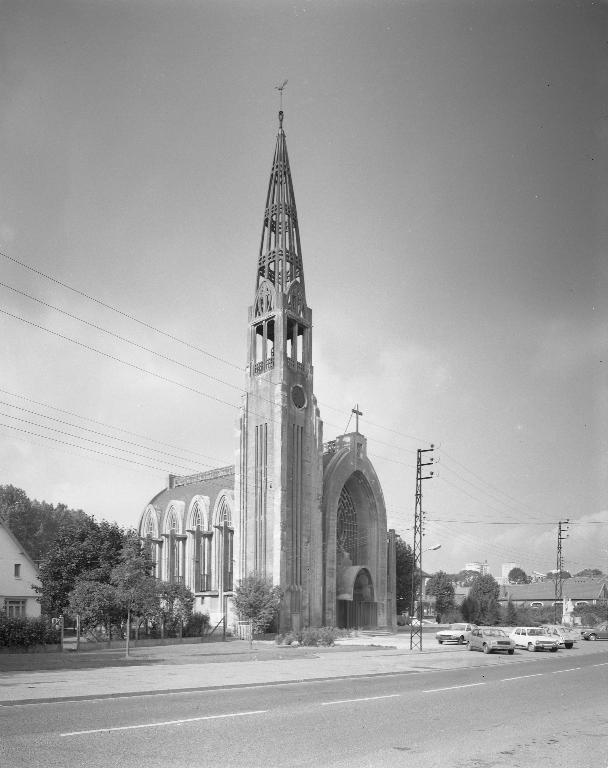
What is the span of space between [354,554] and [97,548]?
2692cm

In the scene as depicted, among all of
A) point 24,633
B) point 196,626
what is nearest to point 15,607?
point 196,626

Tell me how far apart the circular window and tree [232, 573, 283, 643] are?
14.7 metres

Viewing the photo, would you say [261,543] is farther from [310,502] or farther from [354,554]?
[354,554]

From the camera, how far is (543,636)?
128 feet

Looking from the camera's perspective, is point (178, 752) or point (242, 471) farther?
point (242, 471)

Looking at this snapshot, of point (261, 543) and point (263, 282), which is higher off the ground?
point (263, 282)

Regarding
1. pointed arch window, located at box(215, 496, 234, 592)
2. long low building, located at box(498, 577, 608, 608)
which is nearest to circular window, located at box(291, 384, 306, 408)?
pointed arch window, located at box(215, 496, 234, 592)

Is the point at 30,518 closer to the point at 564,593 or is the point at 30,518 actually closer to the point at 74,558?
the point at 74,558

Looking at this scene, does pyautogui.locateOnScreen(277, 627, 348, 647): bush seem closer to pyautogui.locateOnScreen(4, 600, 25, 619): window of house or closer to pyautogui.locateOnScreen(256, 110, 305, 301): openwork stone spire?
pyautogui.locateOnScreen(4, 600, 25, 619): window of house

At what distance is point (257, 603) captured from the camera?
47719mm

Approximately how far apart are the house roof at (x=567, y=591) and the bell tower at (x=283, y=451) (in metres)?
54.1

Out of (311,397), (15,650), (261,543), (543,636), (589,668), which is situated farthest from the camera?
(311,397)

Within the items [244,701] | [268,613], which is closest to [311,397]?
[268,613]

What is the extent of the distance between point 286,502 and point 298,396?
874 cm
